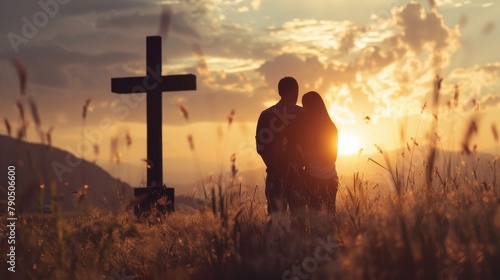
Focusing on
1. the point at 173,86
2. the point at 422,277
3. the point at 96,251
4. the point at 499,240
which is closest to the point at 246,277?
the point at 422,277

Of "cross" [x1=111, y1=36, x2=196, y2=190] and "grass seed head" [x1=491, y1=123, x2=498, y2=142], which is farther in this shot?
"cross" [x1=111, y1=36, x2=196, y2=190]

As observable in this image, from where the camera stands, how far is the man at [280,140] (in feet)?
24.8

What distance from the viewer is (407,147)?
7168 mm

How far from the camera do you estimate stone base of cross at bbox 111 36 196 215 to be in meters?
11.1

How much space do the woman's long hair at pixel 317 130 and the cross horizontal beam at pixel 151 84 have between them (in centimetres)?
397

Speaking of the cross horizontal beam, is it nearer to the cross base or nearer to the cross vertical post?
the cross vertical post

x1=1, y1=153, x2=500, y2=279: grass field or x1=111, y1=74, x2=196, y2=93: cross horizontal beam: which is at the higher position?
x1=111, y1=74, x2=196, y2=93: cross horizontal beam

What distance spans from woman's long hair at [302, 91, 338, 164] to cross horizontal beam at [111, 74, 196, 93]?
3.97m

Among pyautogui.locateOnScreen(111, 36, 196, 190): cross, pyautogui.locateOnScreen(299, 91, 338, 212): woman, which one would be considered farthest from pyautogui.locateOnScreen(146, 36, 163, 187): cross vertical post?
pyautogui.locateOnScreen(299, 91, 338, 212): woman

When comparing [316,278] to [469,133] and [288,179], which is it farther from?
[288,179]

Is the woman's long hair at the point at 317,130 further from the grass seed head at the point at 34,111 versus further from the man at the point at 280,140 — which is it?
the grass seed head at the point at 34,111

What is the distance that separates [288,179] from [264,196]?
386 millimetres

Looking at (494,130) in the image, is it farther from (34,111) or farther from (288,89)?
(34,111)

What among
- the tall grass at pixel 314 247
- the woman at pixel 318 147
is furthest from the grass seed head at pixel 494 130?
the woman at pixel 318 147
